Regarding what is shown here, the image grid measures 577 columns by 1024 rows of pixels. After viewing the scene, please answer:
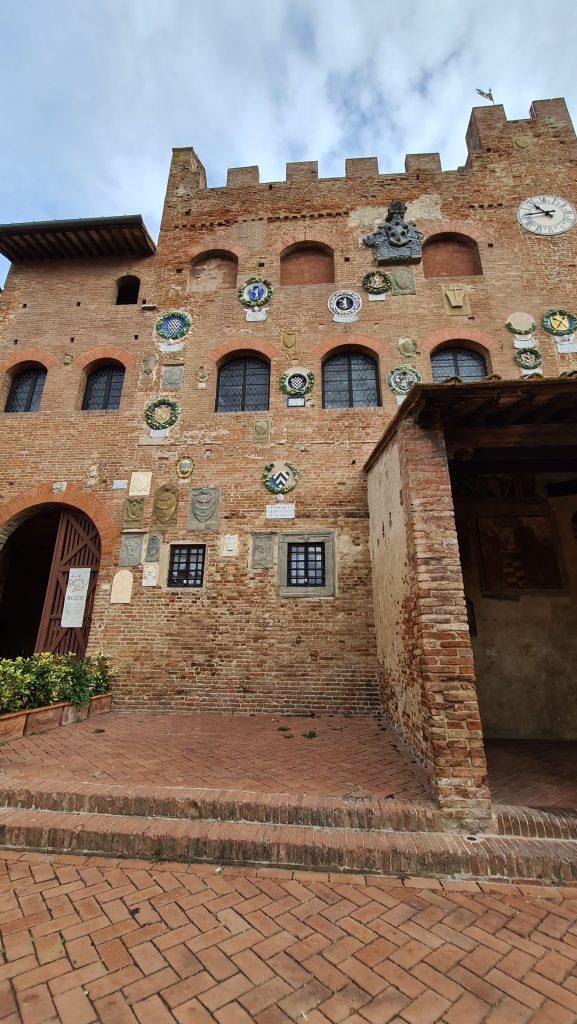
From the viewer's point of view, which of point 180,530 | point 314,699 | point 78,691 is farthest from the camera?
point 180,530

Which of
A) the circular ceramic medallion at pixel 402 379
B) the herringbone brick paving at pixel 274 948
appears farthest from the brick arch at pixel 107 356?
the herringbone brick paving at pixel 274 948

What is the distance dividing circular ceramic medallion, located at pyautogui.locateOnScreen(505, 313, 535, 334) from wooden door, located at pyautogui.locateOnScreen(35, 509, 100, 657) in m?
9.86

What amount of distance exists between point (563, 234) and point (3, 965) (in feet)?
47.6

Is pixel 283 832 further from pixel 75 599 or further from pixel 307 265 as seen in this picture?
pixel 307 265

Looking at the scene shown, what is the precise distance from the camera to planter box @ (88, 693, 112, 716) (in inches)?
289

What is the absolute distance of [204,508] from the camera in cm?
884

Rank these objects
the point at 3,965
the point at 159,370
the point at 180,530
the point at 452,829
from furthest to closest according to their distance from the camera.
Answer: the point at 159,370 → the point at 180,530 → the point at 452,829 → the point at 3,965

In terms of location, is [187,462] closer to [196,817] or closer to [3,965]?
[196,817]

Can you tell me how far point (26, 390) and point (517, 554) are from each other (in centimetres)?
1113

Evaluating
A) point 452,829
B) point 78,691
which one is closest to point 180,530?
point 78,691

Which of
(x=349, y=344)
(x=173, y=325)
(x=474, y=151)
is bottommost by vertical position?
(x=349, y=344)

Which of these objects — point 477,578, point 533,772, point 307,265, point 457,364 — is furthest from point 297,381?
point 533,772

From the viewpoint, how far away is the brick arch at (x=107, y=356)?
10.3m

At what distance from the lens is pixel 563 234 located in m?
10.5
